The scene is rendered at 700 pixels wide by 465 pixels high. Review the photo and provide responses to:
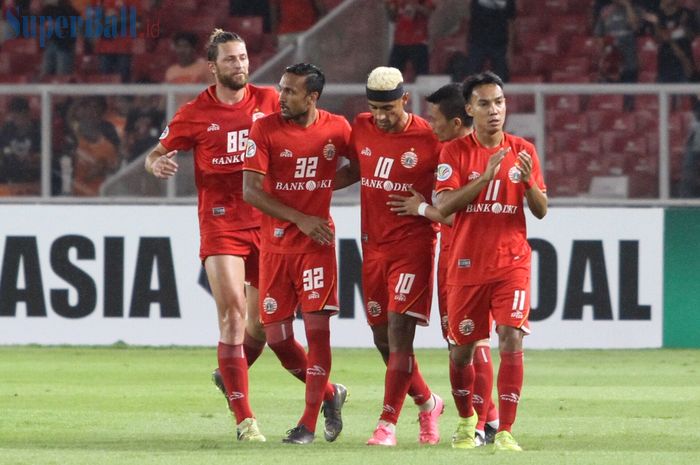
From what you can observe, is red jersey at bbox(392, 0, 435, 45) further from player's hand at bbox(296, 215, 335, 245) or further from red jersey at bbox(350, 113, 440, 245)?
player's hand at bbox(296, 215, 335, 245)

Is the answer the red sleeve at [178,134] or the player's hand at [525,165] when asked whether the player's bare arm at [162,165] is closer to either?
the red sleeve at [178,134]

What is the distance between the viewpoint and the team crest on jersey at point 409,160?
927 centimetres

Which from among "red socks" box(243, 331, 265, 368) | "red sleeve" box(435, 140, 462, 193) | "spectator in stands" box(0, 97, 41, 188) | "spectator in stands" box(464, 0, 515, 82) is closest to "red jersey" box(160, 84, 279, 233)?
"red socks" box(243, 331, 265, 368)

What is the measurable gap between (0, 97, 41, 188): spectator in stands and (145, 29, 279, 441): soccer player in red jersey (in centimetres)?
615

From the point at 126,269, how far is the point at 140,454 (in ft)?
23.0

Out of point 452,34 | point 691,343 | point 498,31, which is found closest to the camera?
point 691,343

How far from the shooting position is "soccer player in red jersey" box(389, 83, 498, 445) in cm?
916

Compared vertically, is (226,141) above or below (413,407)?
above

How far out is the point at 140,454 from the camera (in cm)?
862

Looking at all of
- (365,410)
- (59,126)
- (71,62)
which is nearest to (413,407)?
(365,410)

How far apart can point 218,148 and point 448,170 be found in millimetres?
1660

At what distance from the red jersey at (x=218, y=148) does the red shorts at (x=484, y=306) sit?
62.7 inches

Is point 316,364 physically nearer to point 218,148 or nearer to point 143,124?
point 218,148

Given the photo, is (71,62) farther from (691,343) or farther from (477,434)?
(477,434)
